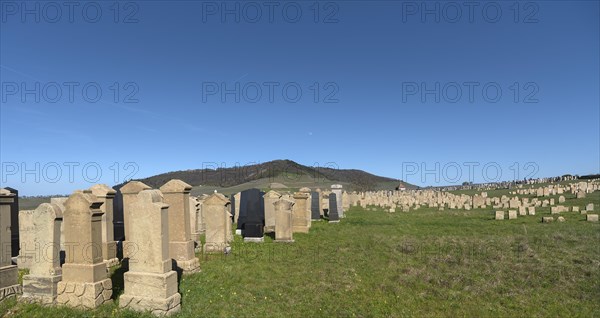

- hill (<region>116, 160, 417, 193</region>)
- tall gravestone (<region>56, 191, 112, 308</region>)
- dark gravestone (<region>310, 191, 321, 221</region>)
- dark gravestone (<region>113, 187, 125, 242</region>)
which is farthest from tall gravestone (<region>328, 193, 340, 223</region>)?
hill (<region>116, 160, 417, 193</region>)

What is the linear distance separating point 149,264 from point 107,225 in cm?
A: 396

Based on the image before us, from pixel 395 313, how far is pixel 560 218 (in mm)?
15210

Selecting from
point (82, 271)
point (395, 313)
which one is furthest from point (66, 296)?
point (395, 313)

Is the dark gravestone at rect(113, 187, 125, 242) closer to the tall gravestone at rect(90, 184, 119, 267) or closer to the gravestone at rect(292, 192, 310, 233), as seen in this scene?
the tall gravestone at rect(90, 184, 119, 267)

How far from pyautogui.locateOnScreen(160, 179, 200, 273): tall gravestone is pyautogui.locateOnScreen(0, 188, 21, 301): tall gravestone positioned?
2.89 metres

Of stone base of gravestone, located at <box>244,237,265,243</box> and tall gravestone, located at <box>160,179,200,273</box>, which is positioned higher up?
tall gravestone, located at <box>160,179,200,273</box>

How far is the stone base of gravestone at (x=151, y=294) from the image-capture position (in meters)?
5.90

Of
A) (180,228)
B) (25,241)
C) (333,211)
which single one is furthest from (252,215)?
(333,211)

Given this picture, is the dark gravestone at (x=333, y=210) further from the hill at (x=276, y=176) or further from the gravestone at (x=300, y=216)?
the hill at (x=276, y=176)

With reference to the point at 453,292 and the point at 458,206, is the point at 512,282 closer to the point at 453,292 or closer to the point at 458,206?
the point at 453,292

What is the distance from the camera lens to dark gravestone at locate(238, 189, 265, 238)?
13.7 m

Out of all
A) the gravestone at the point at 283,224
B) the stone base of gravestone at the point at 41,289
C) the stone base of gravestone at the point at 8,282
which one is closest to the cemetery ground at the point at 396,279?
the stone base of gravestone at the point at 41,289

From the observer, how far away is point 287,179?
76.5 metres

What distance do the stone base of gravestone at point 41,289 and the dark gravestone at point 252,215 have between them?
25.5ft
